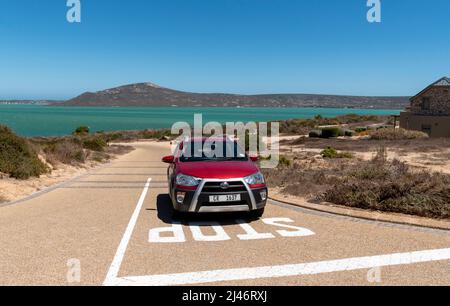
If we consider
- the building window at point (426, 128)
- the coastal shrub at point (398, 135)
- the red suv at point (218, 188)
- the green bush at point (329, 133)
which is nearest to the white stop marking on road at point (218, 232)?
the red suv at point (218, 188)

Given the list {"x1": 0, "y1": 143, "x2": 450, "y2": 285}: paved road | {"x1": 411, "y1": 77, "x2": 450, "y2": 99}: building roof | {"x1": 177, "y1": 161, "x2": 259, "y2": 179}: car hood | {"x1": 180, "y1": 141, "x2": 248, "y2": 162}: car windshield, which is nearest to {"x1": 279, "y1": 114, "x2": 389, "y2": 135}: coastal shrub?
{"x1": 411, "y1": 77, "x2": 450, "y2": 99}: building roof

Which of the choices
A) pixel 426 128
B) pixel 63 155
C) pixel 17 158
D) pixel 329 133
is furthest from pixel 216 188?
pixel 426 128

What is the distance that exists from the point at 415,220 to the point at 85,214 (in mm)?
6920

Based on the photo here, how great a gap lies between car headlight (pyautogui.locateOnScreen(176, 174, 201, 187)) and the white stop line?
1.98 meters

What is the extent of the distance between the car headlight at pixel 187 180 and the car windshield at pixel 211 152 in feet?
3.37

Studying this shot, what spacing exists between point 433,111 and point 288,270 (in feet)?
124

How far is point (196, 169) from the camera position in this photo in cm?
782

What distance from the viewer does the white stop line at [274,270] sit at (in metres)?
4.77

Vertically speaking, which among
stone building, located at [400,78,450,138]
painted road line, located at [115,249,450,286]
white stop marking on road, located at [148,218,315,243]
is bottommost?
white stop marking on road, located at [148,218,315,243]

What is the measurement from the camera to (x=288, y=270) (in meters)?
5.12

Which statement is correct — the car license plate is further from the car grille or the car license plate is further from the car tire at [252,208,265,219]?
the car tire at [252,208,265,219]

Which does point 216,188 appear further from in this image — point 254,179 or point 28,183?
point 28,183

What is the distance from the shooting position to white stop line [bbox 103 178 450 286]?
477 cm

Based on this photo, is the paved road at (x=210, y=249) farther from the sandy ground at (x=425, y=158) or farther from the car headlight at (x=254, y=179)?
the sandy ground at (x=425, y=158)
